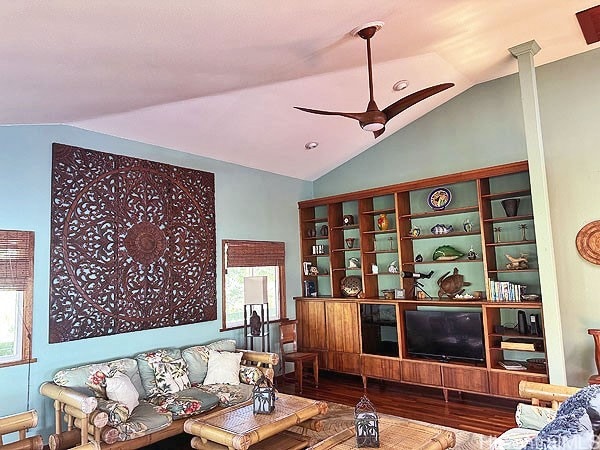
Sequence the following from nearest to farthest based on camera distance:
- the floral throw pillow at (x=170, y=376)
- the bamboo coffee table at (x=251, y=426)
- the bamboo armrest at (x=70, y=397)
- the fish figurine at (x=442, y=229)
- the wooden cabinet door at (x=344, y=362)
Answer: the bamboo coffee table at (x=251, y=426)
the bamboo armrest at (x=70, y=397)
the floral throw pillow at (x=170, y=376)
the fish figurine at (x=442, y=229)
the wooden cabinet door at (x=344, y=362)

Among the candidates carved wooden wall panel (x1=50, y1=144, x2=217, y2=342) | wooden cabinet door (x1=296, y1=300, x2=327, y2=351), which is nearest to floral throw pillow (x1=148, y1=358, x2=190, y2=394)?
carved wooden wall panel (x1=50, y1=144, x2=217, y2=342)

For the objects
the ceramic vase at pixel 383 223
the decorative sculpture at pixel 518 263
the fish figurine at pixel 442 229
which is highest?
the ceramic vase at pixel 383 223

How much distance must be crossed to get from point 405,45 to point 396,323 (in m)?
3.34

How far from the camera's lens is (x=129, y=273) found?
4.39 m

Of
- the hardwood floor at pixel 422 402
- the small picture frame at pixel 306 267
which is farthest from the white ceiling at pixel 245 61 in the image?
the hardwood floor at pixel 422 402

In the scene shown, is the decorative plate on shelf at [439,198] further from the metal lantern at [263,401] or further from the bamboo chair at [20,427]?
the bamboo chair at [20,427]

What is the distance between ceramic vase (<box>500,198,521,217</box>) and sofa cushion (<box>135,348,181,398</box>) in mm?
3903

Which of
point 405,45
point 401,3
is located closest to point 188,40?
point 401,3

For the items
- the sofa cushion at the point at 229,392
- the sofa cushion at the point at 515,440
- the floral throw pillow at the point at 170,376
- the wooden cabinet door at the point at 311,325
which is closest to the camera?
the sofa cushion at the point at 515,440

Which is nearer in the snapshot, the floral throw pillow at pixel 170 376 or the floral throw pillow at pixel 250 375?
the floral throw pillow at pixel 170 376

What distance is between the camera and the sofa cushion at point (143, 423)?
3.22 m

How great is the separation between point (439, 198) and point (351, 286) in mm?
1693

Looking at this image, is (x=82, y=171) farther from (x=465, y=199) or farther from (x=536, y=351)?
(x=536, y=351)

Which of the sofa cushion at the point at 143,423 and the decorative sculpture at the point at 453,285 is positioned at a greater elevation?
the decorative sculpture at the point at 453,285
